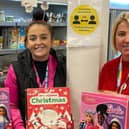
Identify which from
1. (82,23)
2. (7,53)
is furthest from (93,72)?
(7,53)

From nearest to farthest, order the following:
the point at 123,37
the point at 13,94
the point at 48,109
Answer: the point at 48,109 → the point at 123,37 → the point at 13,94

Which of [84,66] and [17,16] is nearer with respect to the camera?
[84,66]

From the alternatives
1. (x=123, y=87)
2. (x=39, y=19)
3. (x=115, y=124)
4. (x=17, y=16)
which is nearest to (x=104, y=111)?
(x=115, y=124)

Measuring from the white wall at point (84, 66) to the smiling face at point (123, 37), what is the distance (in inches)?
3.8

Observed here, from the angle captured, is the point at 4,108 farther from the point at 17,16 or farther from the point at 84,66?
the point at 17,16

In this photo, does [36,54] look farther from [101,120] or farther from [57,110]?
[101,120]

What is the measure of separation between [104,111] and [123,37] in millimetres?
396

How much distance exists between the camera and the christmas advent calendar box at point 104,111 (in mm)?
1097

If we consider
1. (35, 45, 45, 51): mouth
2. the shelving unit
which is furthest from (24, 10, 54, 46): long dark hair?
the shelving unit

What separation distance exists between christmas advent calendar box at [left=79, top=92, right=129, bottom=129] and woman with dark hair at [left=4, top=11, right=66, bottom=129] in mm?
301

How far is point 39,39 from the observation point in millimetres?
1379

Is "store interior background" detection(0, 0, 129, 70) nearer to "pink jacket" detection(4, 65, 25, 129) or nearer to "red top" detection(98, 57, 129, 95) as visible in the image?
"red top" detection(98, 57, 129, 95)

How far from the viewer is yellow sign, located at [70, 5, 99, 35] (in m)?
1.33

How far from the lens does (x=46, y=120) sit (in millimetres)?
1209
